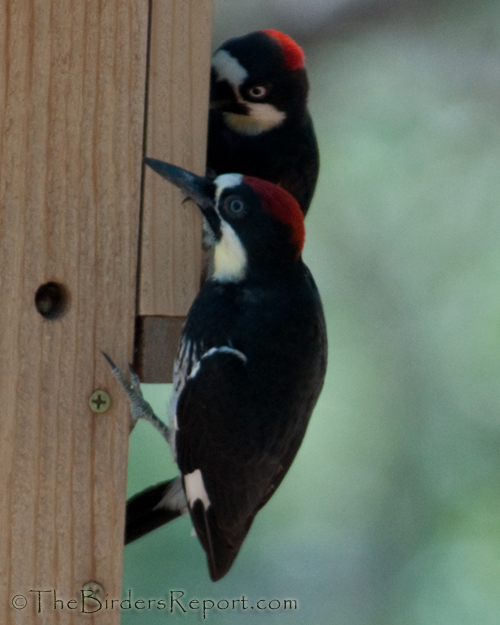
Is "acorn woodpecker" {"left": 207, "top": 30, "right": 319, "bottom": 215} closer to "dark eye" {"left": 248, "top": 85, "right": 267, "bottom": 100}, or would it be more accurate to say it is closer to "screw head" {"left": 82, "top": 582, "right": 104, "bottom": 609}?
"dark eye" {"left": 248, "top": 85, "right": 267, "bottom": 100}

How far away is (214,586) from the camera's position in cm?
409

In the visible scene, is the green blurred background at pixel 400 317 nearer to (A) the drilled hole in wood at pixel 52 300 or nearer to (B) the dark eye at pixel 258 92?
(B) the dark eye at pixel 258 92

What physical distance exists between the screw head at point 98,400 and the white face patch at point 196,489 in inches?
13.2

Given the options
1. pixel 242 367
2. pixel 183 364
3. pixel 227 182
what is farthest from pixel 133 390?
pixel 227 182

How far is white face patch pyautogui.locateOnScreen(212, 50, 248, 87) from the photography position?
273cm

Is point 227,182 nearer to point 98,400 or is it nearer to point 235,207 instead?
point 235,207

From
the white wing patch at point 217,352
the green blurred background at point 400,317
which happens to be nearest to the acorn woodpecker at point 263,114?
the white wing patch at point 217,352

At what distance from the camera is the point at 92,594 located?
2.22m

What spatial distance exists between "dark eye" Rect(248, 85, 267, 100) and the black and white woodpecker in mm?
444

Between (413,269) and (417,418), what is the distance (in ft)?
2.40

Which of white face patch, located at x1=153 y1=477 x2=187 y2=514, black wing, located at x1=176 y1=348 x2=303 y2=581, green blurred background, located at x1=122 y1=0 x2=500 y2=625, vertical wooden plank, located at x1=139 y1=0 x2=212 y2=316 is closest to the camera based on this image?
vertical wooden plank, located at x1=139 y1=0 x2=212 y2=316

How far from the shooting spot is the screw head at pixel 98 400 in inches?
88.0

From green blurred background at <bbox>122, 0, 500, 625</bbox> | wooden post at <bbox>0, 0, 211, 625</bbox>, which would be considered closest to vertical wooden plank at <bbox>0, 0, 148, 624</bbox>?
wooden post at <bbox>0, 0, 211, 625</bbox>

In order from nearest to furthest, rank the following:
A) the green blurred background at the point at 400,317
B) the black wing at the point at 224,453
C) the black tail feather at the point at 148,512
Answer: the black wing at the point at 224,453
the black tail feather at the point at 148,512
the green blurred background at the point at 400,317
